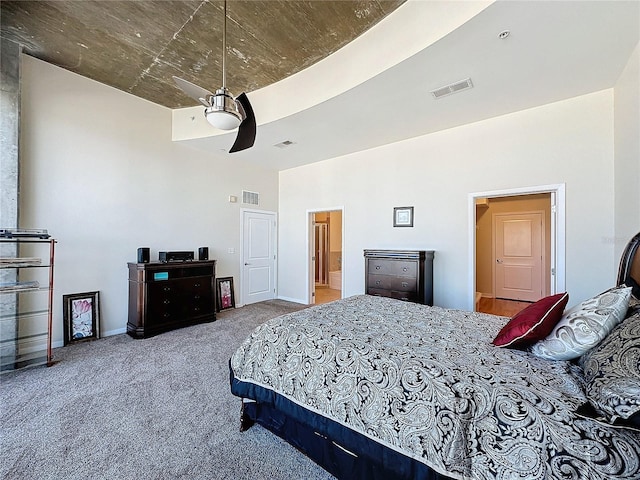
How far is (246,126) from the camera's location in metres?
2.61

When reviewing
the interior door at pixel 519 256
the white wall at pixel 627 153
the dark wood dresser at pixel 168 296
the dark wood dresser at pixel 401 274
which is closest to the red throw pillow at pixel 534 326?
the white wall at pixel 627 153

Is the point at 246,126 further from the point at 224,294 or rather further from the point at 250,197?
the point at 224,294

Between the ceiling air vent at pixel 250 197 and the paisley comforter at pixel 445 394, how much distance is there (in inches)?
166

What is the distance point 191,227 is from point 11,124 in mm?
2410

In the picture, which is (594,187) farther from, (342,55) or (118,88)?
(118,88)

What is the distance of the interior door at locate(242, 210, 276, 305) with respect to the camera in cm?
573

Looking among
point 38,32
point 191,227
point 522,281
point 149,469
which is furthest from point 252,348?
point 522,281

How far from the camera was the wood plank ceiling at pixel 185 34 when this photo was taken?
258cm

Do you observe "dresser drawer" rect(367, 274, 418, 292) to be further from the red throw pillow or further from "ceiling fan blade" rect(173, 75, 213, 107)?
"ceiling fan blade" rect(173, 75, 213, 107)

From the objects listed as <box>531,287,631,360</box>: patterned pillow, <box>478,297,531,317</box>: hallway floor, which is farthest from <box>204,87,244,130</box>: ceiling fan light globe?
<box>478,297,531,317</box>: hallway floor

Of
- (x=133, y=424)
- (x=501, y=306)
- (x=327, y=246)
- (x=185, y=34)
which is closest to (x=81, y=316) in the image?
(x=133, y=424)

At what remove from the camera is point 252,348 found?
6.15 feet

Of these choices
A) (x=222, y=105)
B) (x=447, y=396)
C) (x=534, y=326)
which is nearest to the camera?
(x=447, y=396)

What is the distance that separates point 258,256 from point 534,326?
5168 mm
